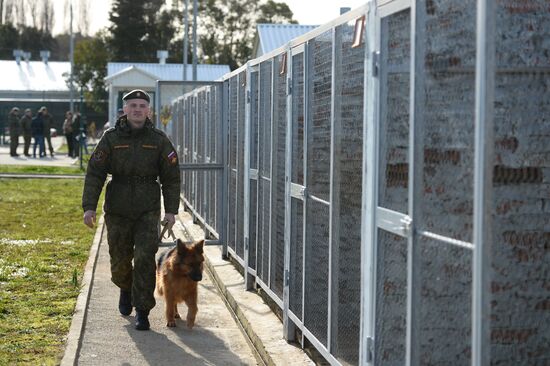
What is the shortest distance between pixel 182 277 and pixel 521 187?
5.07m

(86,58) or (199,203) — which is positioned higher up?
(86,58)

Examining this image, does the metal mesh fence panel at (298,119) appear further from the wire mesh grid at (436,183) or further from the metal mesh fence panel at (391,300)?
the metal mesh fence panel at (391,300)

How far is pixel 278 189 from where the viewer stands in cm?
871

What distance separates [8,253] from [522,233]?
9965 mm

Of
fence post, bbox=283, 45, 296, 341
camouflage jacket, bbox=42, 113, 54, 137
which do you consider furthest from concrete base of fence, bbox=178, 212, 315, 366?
camouflage jacket, bbox=42, 113, 54, 137

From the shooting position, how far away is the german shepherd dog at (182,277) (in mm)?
8844

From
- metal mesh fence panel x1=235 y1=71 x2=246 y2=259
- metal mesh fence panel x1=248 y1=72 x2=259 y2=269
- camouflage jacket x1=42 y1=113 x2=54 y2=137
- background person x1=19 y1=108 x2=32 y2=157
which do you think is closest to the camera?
metal mesh fence panel x1=248 y1=72 x2=259 y2=269

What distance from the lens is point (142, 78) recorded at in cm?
5441

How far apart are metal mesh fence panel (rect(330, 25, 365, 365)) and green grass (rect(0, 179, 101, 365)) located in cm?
211

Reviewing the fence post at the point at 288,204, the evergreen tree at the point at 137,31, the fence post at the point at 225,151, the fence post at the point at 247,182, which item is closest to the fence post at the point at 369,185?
the fence post at the point at 288,204

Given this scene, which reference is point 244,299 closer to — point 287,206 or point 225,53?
point 287,206

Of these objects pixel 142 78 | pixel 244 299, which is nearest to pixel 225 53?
pixel 142 78

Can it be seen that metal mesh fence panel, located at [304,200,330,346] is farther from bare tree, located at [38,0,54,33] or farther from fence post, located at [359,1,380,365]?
bare tree, located at [38,0,54,33]

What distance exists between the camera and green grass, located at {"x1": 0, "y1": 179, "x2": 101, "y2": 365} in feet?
26.3
